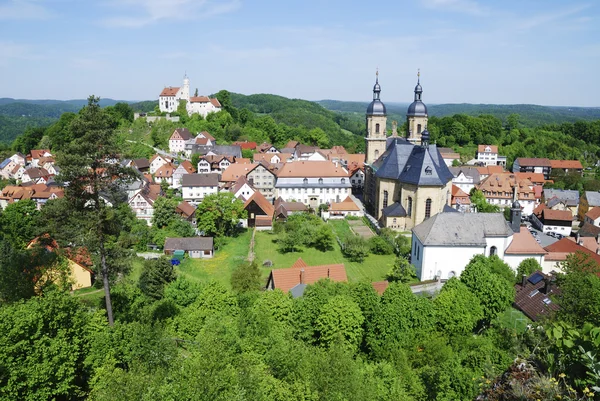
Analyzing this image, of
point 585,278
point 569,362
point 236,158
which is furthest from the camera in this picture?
Result: point 236,158

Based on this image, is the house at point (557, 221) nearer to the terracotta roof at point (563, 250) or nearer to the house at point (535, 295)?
the terracotta roof at point (563, 250)

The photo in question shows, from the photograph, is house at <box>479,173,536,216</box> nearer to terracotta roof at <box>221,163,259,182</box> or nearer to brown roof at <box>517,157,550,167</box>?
brown roof at <box>517,157,550,167</box>

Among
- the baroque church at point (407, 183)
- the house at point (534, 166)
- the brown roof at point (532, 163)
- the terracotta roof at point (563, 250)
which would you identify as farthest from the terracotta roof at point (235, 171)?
the house at point (534, 166)

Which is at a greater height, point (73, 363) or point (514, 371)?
point (514, 371)

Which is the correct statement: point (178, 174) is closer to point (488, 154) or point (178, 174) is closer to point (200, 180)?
point (200, 180)

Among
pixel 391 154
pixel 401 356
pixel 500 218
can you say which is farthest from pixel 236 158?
pixel 401 356

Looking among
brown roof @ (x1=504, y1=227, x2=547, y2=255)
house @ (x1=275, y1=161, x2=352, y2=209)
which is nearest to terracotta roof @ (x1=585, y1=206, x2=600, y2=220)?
brown roof @ (x1=504, y1=227, x2=547, y2=255)

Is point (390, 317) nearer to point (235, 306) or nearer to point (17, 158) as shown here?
point (235, 306)
